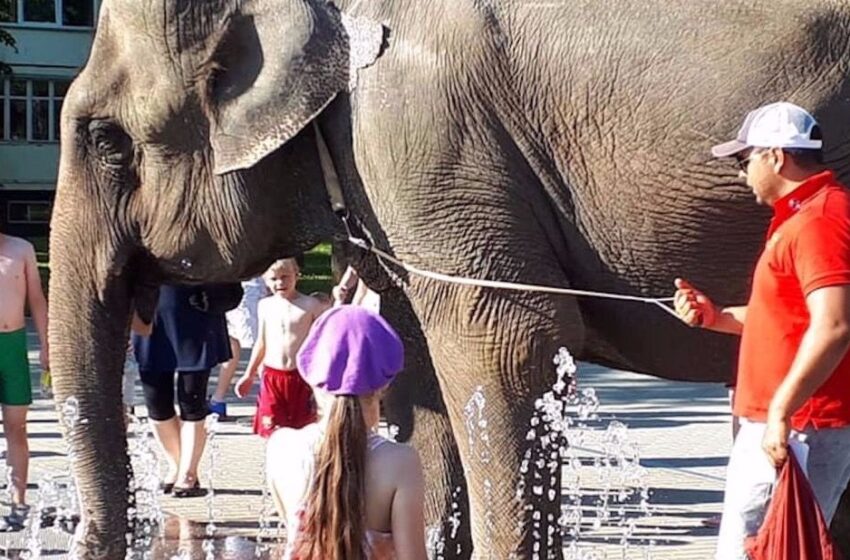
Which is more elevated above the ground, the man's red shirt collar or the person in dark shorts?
the person in dark shorts

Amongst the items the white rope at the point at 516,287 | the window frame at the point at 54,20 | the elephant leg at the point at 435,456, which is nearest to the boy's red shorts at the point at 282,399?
the elephant leg at the point at 435,456

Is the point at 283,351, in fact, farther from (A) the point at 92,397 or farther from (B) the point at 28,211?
(B) the point at 28,211

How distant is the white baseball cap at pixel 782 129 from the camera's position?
176 inches

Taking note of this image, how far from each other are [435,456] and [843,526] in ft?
4.49

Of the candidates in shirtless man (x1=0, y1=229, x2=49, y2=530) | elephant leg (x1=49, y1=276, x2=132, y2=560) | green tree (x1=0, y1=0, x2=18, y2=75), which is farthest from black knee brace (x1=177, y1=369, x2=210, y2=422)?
green tree (x1=0, y1=0, x2=18, y2=75)

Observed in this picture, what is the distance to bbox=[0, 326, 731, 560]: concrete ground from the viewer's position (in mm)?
8172

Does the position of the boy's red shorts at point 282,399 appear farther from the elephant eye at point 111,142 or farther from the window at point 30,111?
the window at point 30,111

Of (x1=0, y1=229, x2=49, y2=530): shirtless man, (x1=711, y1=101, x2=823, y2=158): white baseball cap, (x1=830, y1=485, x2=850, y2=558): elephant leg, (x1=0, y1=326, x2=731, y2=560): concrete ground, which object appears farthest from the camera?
(x1=0, y1=229, x2=49, y2=530): shirtless man

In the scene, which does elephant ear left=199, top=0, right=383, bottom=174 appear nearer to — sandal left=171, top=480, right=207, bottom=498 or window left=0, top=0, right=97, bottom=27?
sandal left=171, top=480, right=207, bottom=498

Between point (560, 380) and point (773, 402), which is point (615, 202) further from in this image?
point (773, 402)

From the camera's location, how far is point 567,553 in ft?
26.7

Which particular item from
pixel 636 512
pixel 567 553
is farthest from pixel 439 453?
pixel 636 512

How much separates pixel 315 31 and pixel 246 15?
9.4 inches

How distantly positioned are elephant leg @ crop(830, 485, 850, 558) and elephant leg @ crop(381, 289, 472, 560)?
1.23 m
